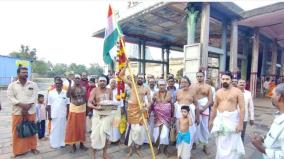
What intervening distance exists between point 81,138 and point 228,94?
3.37 metres

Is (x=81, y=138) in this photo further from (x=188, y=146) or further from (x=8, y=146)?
(x=188, y=146)

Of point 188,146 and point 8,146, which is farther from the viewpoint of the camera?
point 8,146

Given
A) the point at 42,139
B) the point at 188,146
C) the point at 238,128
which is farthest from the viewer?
the point at 42,139

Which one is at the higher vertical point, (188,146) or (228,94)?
(228,94)

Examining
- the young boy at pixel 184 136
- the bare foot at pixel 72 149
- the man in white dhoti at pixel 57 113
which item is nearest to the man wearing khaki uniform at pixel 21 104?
the man in white dhoti at pixel 57 113

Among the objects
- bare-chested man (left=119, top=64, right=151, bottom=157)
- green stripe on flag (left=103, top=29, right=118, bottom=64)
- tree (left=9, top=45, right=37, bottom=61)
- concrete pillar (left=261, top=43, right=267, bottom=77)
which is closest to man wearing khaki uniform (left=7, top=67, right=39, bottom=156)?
green stripe on flag (left=103, top=29, right=118, bottom=64)

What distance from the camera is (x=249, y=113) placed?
16.7 feet

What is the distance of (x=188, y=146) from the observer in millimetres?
4266

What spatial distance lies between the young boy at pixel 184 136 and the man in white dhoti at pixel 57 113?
9.43ft

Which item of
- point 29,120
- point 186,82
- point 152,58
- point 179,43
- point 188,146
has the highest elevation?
point 179,43

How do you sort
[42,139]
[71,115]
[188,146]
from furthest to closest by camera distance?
[42,139]
[71,115]
[188,146]

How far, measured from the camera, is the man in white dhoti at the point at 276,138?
6.75 feet

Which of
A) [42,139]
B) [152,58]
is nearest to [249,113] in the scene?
[42,139]

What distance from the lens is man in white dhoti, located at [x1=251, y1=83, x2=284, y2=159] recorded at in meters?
2.06
